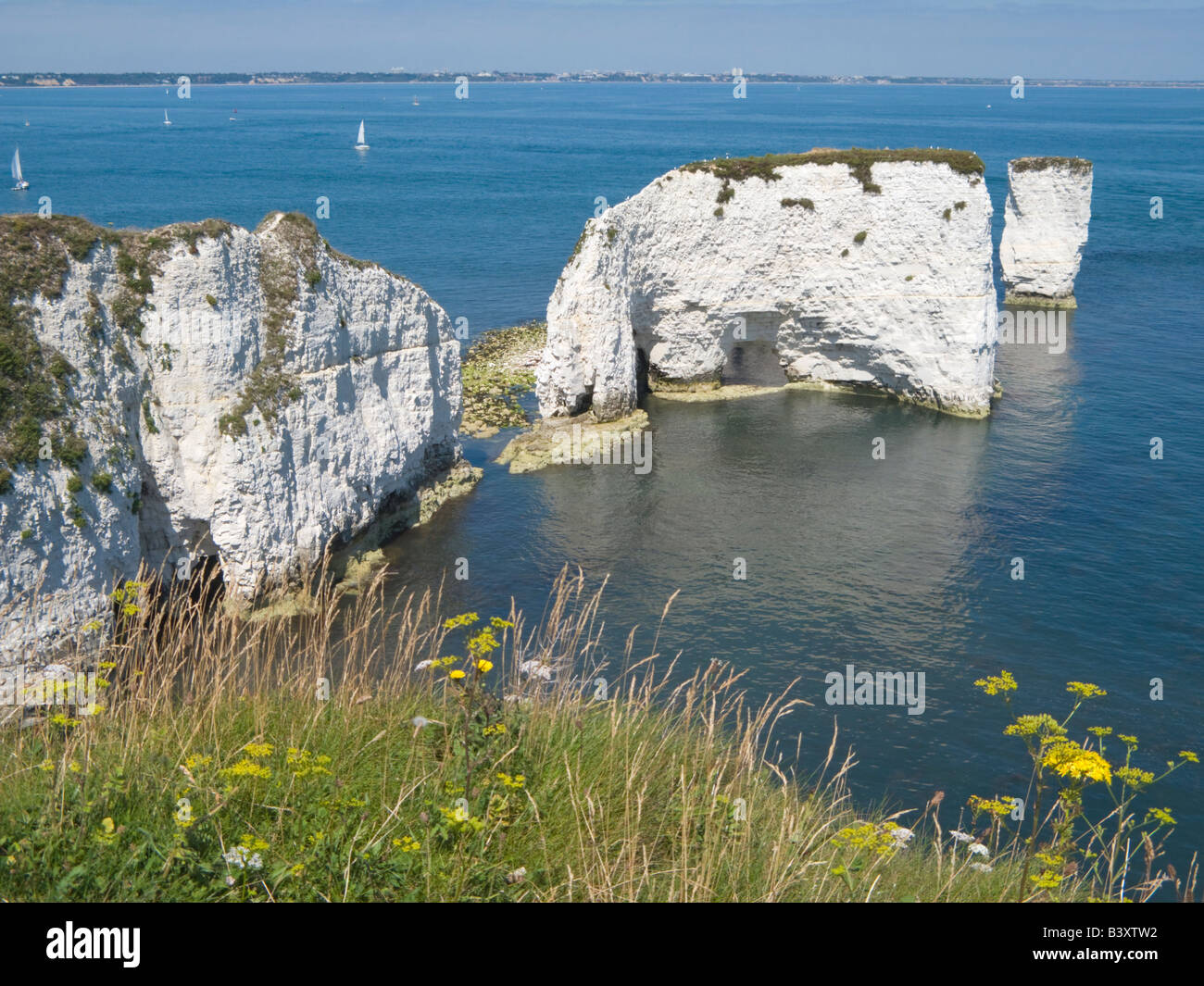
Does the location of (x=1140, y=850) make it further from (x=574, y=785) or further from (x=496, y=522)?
(x=496, y=522)

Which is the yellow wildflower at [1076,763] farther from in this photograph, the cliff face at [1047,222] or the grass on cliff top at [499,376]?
the cliff face at [1047,222]

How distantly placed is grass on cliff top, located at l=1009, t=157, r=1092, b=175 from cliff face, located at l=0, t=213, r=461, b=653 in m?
45.9

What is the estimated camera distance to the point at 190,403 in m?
25.7

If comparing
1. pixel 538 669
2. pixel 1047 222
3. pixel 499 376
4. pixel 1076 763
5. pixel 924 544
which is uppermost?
pixel 1047 222

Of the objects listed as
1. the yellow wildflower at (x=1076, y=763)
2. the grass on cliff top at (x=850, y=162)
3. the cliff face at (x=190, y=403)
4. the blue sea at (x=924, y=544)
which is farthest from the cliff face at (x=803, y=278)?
the yellow wildflower at (x=1076, y=763)

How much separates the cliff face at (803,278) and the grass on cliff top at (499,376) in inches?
103

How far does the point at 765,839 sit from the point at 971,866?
2.44m

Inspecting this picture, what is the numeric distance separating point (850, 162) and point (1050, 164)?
25.3 meters

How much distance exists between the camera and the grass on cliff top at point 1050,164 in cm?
6141

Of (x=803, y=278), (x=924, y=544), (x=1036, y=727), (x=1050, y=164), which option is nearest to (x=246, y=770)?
(x=1036, y=727)

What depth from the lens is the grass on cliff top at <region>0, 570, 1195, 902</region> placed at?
21.7 feet

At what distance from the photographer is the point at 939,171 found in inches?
→ 1684

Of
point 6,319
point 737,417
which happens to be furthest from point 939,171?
point 6,319

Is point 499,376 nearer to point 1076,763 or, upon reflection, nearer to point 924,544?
point 924,544
